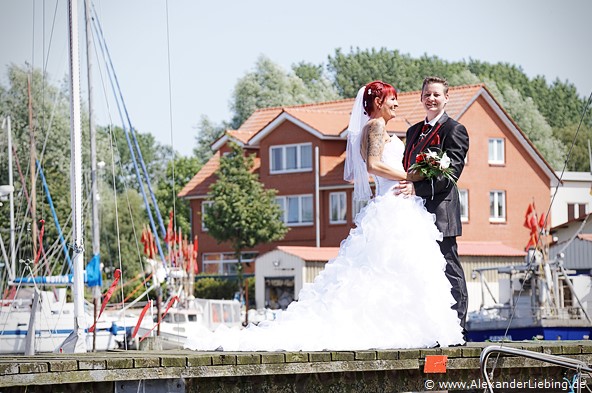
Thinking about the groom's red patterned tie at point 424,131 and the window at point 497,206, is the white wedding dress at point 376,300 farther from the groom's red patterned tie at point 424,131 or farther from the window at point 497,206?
the window at point 497,206

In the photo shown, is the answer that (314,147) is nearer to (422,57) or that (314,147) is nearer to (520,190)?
(520,190)

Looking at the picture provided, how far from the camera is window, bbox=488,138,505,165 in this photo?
56438 mm

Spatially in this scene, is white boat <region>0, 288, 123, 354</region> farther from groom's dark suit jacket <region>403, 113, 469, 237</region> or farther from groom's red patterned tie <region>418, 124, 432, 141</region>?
groom's dark suit jacket <region>403, 113, 469, 237</region>

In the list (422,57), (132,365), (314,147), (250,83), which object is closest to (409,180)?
(132,365)

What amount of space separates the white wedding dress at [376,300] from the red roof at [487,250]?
39958 mm

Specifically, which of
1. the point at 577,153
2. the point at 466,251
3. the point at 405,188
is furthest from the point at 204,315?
the point at 577,153

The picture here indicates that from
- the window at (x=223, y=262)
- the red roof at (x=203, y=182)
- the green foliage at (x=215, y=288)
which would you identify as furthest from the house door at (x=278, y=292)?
the red roof at (x=203, y=182)

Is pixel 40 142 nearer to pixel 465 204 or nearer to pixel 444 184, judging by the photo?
pixel 465 204

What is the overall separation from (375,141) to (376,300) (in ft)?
4.12

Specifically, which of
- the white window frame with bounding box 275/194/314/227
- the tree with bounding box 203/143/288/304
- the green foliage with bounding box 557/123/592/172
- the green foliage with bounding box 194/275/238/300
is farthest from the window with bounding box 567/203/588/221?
the green foliage with bounding box 557/123/592/172

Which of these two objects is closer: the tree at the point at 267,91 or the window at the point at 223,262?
the window at the point at 223,262

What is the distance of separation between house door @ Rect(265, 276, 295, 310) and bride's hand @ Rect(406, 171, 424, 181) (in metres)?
39.1

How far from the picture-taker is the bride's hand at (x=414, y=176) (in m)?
9.34

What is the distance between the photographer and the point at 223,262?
2356 inches
